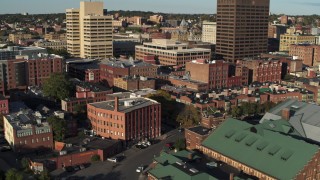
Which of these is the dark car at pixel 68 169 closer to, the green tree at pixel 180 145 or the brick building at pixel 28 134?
the brick building at pixel 28 134

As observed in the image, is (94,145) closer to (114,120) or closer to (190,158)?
(114,120)

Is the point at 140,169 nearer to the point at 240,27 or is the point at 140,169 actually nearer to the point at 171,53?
the point at 171,53

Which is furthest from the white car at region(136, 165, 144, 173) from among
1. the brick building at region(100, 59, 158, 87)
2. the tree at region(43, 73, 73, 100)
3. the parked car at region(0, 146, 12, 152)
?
the brick building at region(100, 59, 158, 87)

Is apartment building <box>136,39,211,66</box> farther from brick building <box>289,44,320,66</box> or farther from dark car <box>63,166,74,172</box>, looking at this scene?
dark car <box>63,166,74,172</box>

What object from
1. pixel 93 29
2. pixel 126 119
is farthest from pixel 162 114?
pixel 93 29

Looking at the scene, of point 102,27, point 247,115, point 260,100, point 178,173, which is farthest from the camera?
point 102,27

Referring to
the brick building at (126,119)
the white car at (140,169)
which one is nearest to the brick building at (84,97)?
the brick building at (126,119)

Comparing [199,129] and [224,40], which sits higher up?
[224,40]

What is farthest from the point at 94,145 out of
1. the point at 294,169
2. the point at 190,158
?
the point at 294,169
